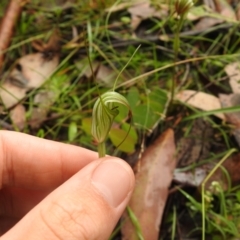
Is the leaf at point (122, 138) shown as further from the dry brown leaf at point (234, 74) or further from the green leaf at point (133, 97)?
the dry brown leaf at point (234, 74)

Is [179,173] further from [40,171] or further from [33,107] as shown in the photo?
[33,107]

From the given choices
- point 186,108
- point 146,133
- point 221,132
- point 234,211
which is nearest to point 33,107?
point 146,133

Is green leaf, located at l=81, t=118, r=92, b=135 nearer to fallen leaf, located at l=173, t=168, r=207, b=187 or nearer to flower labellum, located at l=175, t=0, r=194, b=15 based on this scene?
fallen leaf, located at l=173, t=168, r=207, b=187

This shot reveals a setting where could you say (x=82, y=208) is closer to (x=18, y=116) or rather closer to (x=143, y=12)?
(x=18, y=116)


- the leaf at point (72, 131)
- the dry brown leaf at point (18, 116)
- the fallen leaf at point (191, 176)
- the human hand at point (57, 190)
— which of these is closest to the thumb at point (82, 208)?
the human hand at point (57, 190)

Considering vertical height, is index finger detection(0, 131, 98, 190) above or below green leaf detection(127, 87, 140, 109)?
above

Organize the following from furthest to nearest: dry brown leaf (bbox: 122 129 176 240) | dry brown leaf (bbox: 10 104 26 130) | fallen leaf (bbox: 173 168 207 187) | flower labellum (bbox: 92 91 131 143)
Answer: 1. dry brown leaf (bbox: 10 104 26 130)
2. fallen leaf (bbox: 173 168 207 187)
3. dry brown leaf (bbox: 122 129 176 240)
4. flower labellum (bbox: 92 91 131 143)

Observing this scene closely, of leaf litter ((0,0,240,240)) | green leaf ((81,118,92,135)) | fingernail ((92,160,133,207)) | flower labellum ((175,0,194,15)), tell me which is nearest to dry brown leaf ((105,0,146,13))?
leaf litter ((0,0,240,240))
